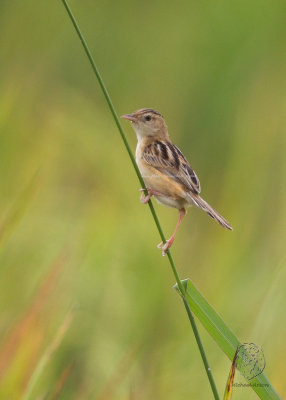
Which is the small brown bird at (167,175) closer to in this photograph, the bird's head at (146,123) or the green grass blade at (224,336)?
the bird's head at (146,123)

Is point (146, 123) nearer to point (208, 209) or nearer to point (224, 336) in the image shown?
point (208, 209)

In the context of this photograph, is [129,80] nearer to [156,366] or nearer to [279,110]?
[279,110]

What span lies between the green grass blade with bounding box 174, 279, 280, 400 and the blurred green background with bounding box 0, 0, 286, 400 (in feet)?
1.92

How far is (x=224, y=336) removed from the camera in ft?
8.29

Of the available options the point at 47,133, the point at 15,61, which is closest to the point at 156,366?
the point at 47,133

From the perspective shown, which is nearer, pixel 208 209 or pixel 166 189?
pixel 208 209

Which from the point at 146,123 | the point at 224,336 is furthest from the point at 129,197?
the point at 224,336

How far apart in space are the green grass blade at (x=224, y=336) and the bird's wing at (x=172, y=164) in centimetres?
119

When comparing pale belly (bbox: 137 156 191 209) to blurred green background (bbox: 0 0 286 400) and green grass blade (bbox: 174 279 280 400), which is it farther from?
green grass blade (bbox: 174 279 280 400)

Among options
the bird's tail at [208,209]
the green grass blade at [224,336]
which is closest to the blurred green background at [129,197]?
the bird's tail at [208,209]

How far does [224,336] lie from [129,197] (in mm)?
3194

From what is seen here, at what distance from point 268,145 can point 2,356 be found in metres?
3.46

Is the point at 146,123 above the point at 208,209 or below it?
above

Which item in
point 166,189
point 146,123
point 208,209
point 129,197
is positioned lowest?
point 208,209
